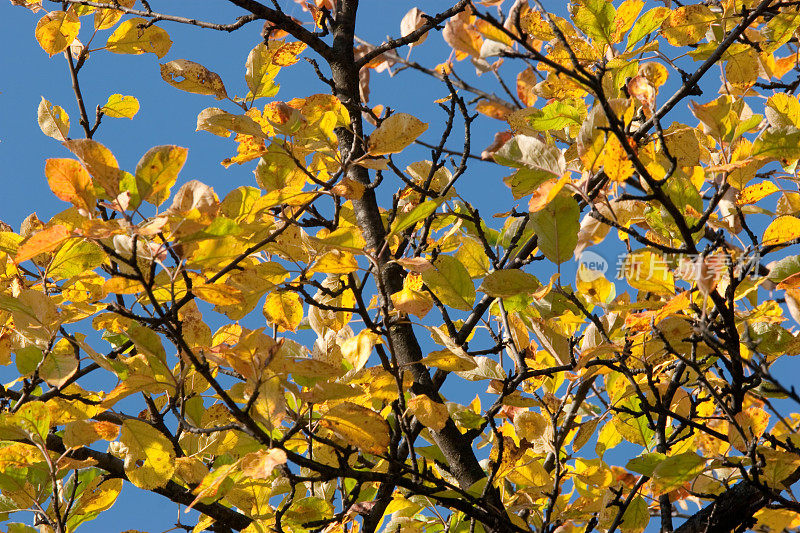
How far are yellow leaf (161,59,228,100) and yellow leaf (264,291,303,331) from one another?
1.80ft

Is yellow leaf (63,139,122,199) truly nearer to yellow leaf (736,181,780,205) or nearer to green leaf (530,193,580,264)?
green leaf (530,193,580,264)

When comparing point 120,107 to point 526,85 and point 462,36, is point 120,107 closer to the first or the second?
point 462,36

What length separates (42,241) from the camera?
1123 millimetres

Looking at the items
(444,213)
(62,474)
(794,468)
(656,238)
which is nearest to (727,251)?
(656,238)

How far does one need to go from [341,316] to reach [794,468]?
1.16m

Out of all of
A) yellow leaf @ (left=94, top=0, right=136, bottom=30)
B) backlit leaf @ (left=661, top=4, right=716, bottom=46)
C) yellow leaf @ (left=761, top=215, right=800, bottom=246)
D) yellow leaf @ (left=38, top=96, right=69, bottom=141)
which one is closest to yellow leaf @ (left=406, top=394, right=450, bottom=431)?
yellow leaf @ (left=761, top=215, right=800, bottom=246)

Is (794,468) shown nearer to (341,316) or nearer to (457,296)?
(457,296)

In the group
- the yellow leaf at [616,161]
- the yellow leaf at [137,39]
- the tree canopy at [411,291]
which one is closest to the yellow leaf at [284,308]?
the tree canopy at [411,291]

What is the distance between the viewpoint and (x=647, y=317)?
1504 mm

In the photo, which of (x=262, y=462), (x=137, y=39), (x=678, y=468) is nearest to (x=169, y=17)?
(x=137, y=39)

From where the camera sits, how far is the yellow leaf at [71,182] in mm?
1108

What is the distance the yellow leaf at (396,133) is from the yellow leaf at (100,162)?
539 mm

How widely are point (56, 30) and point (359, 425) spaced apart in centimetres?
140

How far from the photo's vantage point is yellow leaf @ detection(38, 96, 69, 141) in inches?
70.1
